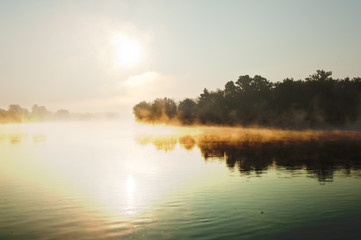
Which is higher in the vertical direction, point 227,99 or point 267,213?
point 227,99

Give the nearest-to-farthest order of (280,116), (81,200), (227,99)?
(81,200) < (280,116) < (227,99)

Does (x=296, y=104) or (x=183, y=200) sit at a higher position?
(x=296, y=104)

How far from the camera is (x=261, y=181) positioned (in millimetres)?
33938

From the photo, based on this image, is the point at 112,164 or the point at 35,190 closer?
the point at 35,190

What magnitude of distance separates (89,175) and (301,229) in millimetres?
26755

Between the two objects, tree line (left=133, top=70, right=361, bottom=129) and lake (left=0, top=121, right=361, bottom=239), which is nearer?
lake (left=0, top=121, right=361, bottom=239)

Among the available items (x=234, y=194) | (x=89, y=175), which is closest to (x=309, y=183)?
(x=234, y=194)

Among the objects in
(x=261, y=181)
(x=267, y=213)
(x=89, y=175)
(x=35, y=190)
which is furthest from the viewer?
(x=89, y=175)

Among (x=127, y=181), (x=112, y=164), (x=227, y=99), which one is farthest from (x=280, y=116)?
(x=127, y=181)

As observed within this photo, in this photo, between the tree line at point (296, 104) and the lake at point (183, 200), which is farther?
the tree line at point (296, 104)

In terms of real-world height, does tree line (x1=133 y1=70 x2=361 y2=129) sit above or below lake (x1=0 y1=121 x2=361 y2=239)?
above

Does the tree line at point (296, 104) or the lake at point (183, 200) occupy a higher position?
the tree line at point (296, 104)

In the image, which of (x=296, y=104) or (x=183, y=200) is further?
(x=296, y=104)

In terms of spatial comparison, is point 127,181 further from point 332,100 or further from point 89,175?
point 332,100
